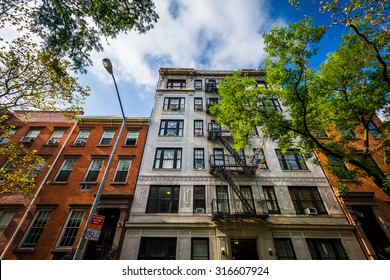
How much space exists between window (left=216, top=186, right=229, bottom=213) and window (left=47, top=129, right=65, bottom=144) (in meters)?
15.0

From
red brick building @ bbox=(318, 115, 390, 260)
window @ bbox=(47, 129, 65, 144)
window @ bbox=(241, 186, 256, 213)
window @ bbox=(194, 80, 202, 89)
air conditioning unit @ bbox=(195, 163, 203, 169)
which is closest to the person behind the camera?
red brick building @ bbox=(318, 115, 390, 260)

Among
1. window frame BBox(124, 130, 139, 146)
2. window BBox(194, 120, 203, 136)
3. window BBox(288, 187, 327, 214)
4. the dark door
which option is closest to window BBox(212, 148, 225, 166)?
window BBox(194, 120, 203, 136)

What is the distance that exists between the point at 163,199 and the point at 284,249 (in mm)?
8613

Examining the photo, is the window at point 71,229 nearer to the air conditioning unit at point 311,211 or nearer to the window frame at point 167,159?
the window frame at point 167,159

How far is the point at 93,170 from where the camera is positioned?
14289 mm

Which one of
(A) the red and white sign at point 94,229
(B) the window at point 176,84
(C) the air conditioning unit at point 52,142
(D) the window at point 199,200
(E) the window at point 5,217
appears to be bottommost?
(A) the red and white sign at point 94,229

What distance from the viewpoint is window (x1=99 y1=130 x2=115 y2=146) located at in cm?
1617

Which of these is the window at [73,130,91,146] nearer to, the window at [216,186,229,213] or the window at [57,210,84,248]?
the window at [57,210,84,248]

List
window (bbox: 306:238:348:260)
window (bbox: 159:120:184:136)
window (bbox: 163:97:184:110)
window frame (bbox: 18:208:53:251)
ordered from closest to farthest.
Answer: window (bbox: 306:238:348:260) → window frame (bbox: 18:208:53:251) → window (bbox: 159:120:184:136) → window (bbox: 163:97:184:110)

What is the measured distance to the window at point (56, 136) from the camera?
15.9 metres

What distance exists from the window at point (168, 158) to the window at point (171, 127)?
187 centimetres

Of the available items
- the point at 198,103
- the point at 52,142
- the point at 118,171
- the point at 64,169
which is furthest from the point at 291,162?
the point at 52,142

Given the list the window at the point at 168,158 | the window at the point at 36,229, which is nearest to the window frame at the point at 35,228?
the window at the point at 36,229
